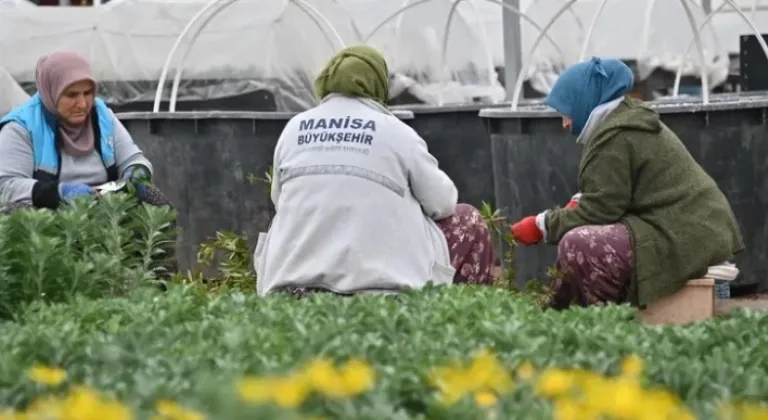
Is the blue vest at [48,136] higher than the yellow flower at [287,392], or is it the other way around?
the yellow flower at [287,392]

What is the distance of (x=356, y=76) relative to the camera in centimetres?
537

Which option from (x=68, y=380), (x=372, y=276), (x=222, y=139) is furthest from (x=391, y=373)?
(x=222, y=139)

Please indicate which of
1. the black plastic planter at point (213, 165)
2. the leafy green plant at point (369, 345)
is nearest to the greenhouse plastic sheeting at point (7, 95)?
the black plastic planter at point (213, 165)

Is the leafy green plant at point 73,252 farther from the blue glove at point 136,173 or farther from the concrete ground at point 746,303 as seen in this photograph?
the concrete ground at point 746,303

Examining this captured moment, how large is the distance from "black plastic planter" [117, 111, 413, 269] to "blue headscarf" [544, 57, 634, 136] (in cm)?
234

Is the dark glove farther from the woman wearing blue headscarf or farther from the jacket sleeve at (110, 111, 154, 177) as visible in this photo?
the woman wearing blue headscarf

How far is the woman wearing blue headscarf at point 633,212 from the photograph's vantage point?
572 centimetres

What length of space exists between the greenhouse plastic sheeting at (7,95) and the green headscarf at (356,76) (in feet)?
18.0

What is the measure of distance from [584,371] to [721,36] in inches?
644

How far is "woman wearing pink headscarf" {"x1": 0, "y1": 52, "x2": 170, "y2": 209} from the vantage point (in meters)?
6.16

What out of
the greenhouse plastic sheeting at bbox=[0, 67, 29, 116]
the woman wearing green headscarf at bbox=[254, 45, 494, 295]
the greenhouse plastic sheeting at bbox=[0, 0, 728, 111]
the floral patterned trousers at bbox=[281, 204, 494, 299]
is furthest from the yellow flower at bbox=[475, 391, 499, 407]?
the greenhouse plastic sheeting at bbox=[0, 67, 29, 116]

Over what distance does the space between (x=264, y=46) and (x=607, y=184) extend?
5.88 m

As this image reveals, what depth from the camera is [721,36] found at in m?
18.5

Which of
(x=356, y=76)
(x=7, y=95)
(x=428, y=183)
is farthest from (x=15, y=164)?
(x=7, y=95)
